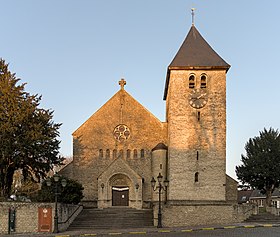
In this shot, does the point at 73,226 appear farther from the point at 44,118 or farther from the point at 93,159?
the point at 93,159

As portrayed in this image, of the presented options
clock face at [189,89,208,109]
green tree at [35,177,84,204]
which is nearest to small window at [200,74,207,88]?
clock face at [189,89,208,109]

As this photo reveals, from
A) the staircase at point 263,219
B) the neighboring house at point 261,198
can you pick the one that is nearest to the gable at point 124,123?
the staircase at point 263,219

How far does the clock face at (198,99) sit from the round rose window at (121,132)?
7012 mm

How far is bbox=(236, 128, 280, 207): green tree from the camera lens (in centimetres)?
4356

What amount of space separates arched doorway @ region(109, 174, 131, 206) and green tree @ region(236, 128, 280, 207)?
15126 millimetres

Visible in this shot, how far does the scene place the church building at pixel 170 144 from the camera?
3434 centimetres

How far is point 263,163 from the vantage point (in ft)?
144

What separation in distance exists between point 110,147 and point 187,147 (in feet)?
25.4

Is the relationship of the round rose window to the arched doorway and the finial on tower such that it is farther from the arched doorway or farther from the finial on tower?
the finial on tower

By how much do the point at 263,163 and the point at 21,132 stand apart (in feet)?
87.0

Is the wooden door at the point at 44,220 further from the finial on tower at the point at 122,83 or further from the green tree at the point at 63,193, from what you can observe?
the finial on tower at the point at 122,83

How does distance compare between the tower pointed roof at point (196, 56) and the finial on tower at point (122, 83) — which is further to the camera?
the finial on tower at point (122, 83)

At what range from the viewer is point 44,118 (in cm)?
2950

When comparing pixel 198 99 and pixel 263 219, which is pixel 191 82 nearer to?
pixel 198 99
